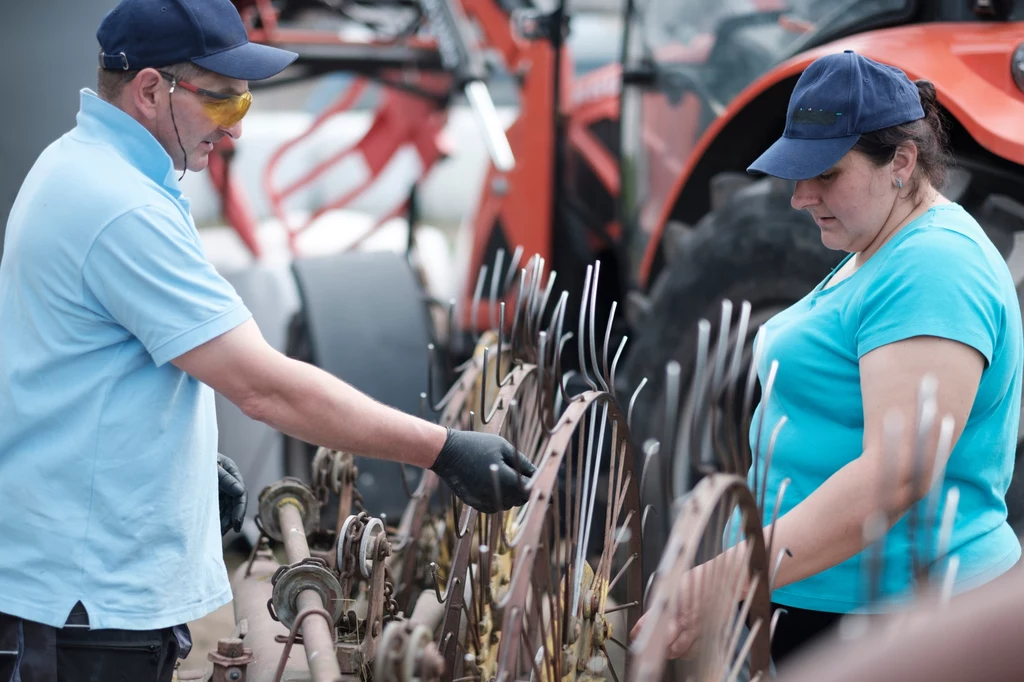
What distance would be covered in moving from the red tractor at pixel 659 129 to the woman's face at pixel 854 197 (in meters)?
0.49

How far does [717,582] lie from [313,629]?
646 mm

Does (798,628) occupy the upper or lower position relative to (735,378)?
lower

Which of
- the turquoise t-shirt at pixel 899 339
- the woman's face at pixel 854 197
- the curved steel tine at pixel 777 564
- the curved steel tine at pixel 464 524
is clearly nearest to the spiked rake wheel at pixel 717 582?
the curved steel tine at pixel 777 564

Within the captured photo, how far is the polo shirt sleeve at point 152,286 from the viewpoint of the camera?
5.21 ft

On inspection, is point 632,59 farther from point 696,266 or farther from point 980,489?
point 980,489

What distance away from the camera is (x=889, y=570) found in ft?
5.51

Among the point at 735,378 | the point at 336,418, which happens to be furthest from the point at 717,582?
the point at 336,418

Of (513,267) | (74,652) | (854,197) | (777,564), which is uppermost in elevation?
(854,197)

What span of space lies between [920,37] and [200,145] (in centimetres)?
149

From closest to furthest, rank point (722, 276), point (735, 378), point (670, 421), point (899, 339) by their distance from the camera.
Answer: point (670, 421), point (735, 378), point (899, 339), point (722, 276)

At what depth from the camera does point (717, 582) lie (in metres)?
1.53

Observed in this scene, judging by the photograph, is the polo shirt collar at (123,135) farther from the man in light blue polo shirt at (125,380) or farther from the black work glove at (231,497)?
the black work glove at (231,497)

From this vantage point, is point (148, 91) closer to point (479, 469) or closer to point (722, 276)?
point (479, 469)

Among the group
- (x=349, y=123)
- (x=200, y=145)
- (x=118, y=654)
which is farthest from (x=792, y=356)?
(x=349, y=123)
